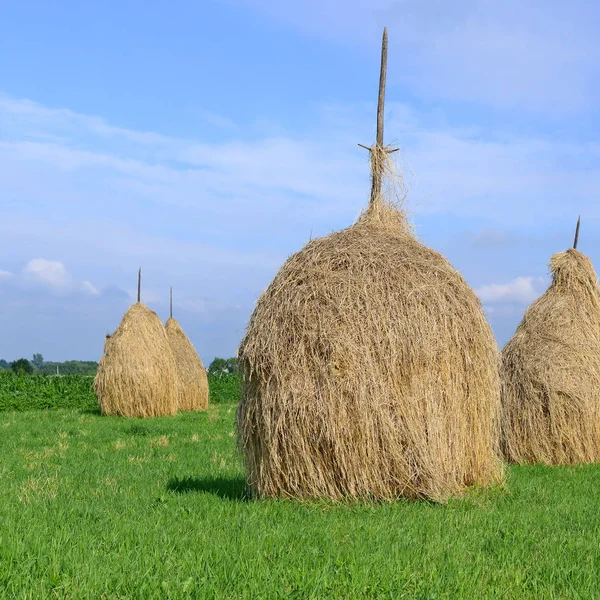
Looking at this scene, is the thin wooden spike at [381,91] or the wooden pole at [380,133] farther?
the thin wooden spike at [381,91]

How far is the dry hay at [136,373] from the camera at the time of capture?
26.2 m

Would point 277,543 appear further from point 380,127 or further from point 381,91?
point 381,91

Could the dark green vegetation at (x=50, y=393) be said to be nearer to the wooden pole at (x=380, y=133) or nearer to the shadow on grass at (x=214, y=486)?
the shadow on grass at (x=214, y=486)

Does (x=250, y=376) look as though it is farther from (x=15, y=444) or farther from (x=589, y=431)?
(x=15, y=444)

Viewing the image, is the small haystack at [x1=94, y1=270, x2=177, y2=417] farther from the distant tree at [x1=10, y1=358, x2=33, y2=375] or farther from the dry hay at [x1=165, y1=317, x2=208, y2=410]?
the distant tree at [x1=10, y1=358, x2=33, y2=375]

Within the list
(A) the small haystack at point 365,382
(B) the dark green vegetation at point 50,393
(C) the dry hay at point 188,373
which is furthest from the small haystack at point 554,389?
(B) the dark green vegetation at point 50,393

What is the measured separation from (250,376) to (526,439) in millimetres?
7083

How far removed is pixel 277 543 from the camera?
22.3ft

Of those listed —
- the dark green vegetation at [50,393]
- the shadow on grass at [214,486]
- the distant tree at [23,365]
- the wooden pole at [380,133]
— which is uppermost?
the wooden pole at [380,133]

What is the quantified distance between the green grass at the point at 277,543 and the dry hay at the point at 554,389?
9.54 feet

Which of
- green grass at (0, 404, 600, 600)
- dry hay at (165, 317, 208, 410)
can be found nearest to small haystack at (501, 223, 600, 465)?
green grass at (0, 404, 600, 600)

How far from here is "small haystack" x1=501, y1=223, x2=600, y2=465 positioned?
14.2 metres

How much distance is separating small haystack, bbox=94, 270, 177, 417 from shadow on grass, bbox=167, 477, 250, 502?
602 inches

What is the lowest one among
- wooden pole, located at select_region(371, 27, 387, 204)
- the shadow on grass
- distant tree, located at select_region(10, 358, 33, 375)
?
the shadow on grass
